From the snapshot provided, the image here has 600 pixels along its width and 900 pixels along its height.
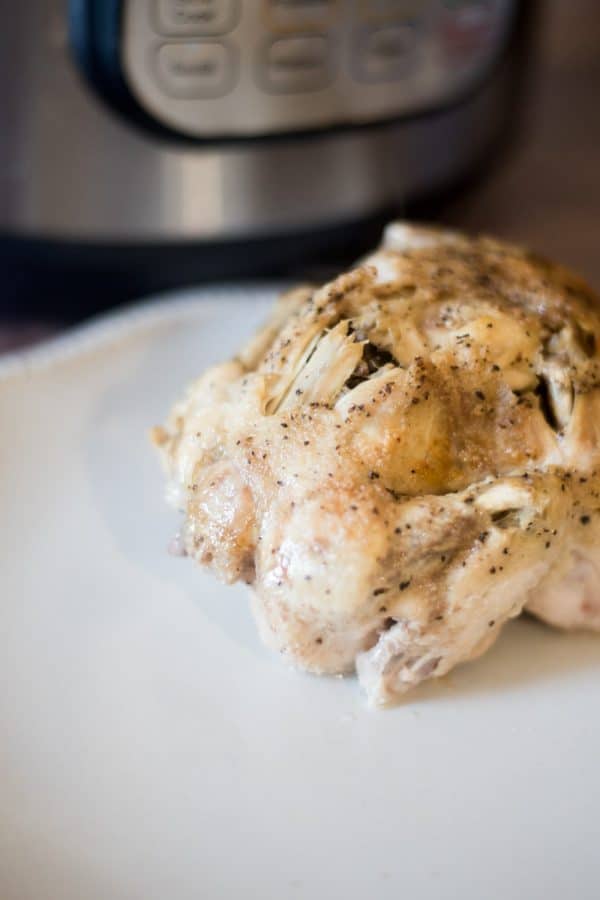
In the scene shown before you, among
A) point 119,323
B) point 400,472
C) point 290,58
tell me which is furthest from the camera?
point 119,323

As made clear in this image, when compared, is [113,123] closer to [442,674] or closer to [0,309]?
[0,309]

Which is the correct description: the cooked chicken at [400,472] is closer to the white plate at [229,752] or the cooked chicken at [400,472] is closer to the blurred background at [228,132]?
the white plate at [229,752]

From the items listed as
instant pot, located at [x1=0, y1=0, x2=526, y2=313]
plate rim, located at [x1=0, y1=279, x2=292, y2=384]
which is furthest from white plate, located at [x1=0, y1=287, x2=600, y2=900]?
instant pot, located at [x1=0, y1=0, x2=526, y2=313]

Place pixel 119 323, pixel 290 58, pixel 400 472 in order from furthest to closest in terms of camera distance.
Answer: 1. pixel 119 323
2. pixel 290 58
3. pixel 400 472

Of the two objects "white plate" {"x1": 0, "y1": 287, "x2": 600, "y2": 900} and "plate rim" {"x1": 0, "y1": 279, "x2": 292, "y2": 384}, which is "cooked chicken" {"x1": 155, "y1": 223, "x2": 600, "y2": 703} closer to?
"white plate" {"x1": 0, "y1": 287, "x2": 600, "y2": 900}

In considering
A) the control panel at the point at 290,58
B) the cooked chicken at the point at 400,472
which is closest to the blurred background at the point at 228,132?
the control panel at the point at 290,58

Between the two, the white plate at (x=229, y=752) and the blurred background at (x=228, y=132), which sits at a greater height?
the blurred background at (x=228, y=132)

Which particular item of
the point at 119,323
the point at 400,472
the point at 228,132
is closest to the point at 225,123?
the point at 228,132

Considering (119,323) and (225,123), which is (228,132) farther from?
(119,323)

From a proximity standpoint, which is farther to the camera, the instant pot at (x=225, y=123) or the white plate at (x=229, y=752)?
the instant pot at (x=225, y=123)
